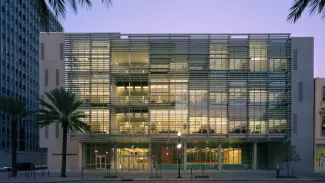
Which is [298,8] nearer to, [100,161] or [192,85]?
[192,85]

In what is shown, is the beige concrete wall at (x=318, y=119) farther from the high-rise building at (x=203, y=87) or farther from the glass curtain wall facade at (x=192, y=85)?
the glass curtain wall facade at (x=192, y=85)

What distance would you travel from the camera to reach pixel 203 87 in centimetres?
4762

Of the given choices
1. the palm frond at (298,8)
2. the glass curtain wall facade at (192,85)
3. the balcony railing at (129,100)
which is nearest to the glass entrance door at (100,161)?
the glass curtain wall facade at (192,85)

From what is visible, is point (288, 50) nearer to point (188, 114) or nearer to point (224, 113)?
point (224, 113)

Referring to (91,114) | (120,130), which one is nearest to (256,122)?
(120,130)

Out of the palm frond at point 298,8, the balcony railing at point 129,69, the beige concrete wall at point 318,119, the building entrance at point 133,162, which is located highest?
the balcony railing at point 129,69

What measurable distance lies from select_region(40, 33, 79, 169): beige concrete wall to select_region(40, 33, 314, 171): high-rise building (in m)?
2.06

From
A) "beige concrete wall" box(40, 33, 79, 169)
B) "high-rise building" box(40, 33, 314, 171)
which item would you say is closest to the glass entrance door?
"high-rise building" box(40, 33, 314, 171)

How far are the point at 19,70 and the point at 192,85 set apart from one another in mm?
62826

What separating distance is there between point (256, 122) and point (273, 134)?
2859 millimetres

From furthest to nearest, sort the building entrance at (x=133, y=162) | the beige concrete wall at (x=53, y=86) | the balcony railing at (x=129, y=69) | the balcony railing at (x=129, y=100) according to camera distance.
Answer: the building entrance at (x=133, y=162), the beige concrete wall at (x=53, y=86), the balcony railing at (x=129, y=100), the balcony railing at (x=129, y=69)

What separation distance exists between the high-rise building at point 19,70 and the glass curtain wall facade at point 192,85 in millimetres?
37102

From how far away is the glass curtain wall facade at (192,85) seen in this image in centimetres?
4741

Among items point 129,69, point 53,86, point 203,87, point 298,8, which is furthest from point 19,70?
point 298,8
